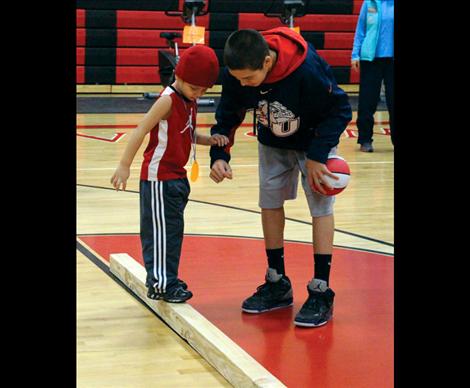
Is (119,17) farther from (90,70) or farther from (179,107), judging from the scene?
(179,107)

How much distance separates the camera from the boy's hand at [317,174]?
3.10 m

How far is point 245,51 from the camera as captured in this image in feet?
9.57

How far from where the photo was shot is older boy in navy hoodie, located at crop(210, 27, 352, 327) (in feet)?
10.0

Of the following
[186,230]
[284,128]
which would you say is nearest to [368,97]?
[186,230]

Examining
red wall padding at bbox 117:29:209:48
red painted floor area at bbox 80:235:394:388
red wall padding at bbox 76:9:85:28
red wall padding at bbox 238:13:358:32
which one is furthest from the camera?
red wall padding at bbox 238:13:358:32

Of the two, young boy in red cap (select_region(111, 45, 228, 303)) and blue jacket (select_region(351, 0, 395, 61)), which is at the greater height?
blue jacket (select_region(351, 0, 395, 61))

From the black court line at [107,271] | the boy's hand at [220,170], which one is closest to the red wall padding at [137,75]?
the black court line at [107,271]

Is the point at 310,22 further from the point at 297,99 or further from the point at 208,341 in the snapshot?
the point at 208,341

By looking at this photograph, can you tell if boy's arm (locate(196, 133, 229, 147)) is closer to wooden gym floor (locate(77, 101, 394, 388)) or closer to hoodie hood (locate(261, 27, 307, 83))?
hoodie hood (locate(261, 27, 307, 83))

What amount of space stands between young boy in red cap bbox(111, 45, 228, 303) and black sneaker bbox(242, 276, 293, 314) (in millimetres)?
237

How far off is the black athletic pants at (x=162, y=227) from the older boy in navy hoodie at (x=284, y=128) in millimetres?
168

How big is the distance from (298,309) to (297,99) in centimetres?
77

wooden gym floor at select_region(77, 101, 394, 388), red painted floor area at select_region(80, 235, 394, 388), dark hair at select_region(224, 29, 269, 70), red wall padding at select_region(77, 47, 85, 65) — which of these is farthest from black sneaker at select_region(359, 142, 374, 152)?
red wall padding at select_region(77, 47, 85, 65)
